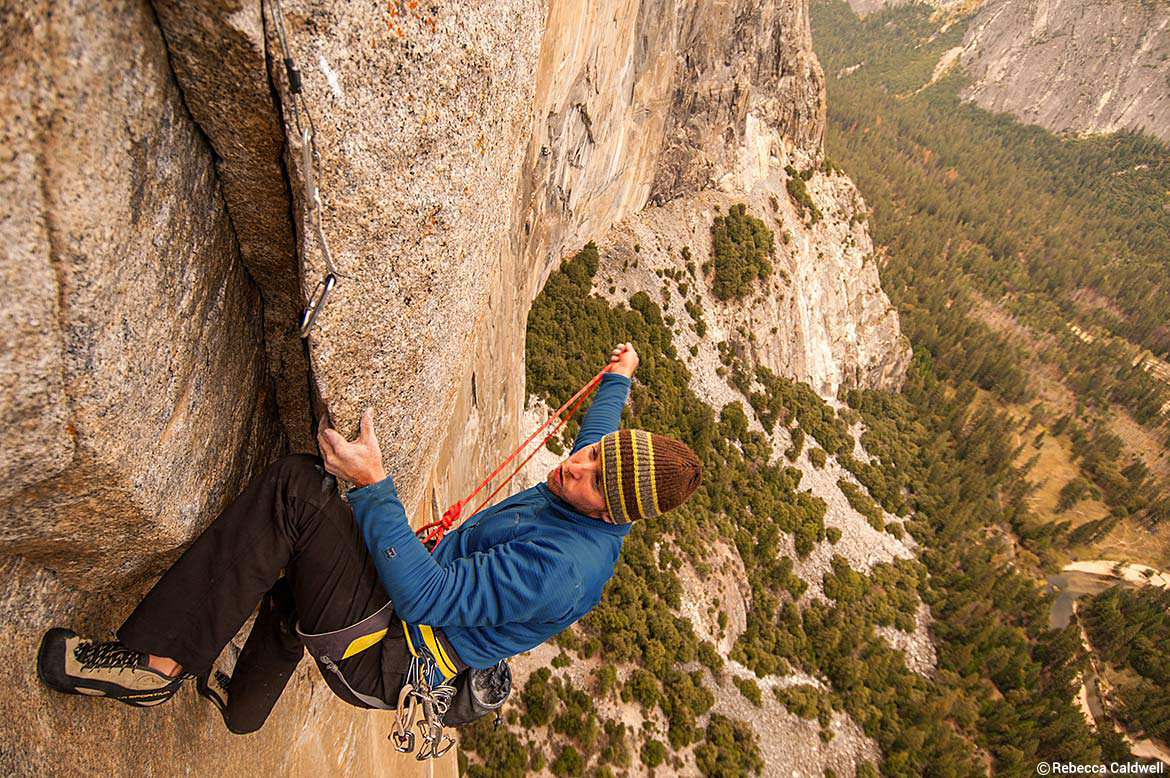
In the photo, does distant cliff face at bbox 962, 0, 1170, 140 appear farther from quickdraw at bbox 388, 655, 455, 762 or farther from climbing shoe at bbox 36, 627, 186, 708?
climbing shoe at bbox 36, 627, 186, 708

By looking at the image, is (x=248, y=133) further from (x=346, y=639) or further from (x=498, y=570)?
(x=346, y=639)

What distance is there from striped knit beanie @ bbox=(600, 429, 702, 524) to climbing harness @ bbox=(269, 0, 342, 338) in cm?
163

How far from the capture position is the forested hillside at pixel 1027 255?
73.5 m

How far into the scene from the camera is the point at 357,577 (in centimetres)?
303

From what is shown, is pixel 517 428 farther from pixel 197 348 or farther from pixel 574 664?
pixel 574 664

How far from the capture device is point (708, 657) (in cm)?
2811

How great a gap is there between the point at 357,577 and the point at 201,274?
5.59 feet

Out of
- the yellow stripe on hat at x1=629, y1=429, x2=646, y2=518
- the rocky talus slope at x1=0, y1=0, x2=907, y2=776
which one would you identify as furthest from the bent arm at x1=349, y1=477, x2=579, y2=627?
the rocky talus slope at x1=0, y1=0, x2=907, y2=776

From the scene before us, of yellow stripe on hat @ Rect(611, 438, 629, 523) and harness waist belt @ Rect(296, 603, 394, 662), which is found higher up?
yellow stripe on hat @ Rect(611, 438, 629, 523)

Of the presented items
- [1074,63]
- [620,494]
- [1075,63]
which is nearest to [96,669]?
[620,494]

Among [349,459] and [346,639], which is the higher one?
[349,459]

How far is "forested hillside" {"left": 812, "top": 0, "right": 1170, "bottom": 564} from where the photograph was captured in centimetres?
7350

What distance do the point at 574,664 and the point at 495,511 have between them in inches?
890

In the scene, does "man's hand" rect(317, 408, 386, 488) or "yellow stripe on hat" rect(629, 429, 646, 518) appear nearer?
"man's hand" rect(317, 408, 386, 488)
